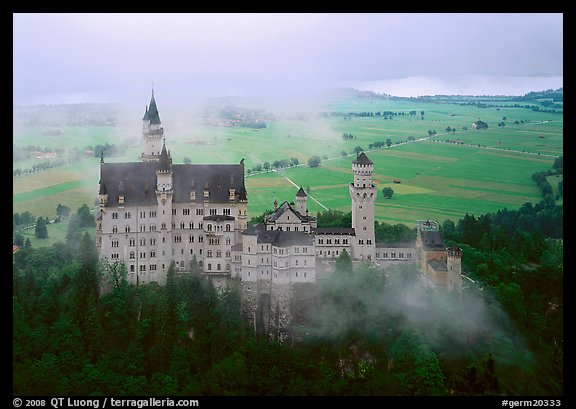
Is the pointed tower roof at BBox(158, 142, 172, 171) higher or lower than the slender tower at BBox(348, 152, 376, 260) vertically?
higher

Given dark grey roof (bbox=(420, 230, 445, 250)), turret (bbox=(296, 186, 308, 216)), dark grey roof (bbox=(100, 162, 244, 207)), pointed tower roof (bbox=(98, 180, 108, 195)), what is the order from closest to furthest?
pointed tower roof (bbox=(98, 180, 108, 195)) < dark grey roof (bbox=(100, 162, 244, 207)) < dark grey roof (bbox=(420, 230, 445, 250)) < turret (bbox=(296, 186, 308, 216))

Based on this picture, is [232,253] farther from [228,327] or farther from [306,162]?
[306,162]

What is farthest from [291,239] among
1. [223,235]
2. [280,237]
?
[223,235]

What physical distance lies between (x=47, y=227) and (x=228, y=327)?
A: 12.2 metres

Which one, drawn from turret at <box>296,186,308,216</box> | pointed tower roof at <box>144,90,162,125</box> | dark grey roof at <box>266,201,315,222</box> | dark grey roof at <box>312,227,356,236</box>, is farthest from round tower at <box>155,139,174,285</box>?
dark grey roof at <box>312,227,356,236</box>

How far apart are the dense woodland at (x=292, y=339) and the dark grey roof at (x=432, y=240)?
4.22 feet

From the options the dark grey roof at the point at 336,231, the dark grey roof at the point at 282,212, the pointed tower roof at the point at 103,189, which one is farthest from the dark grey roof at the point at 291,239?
the pointed tower roof at the point at 103,189

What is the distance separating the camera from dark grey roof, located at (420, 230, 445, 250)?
91.9ft

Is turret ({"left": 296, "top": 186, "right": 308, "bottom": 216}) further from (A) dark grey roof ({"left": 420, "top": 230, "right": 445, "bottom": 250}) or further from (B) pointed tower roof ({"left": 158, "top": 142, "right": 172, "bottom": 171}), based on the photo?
(B) pointed tower roof ({"left": 158, "top": 142, "right": 172, "bottom": 171})

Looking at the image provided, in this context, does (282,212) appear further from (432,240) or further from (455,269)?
(455,269)

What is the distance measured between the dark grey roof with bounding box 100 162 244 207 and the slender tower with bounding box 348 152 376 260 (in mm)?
4486

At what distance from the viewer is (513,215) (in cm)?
3741

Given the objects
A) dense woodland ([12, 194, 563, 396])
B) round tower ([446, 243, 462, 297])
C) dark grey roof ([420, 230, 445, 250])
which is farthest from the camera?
dark grey roof ([420, 230, 445, 250])

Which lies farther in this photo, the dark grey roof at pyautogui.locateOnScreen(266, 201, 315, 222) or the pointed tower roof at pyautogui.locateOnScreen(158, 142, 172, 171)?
the dark grey roof at pyautogui.locateOnScreen(266, 201, 315, 222)
